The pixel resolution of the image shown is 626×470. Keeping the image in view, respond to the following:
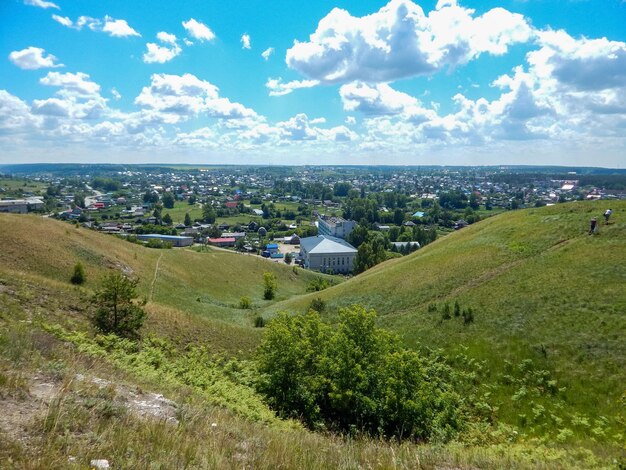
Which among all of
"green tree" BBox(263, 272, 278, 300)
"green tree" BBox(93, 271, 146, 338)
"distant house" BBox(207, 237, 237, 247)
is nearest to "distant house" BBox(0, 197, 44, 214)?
"distant house" BBox(207, 237, 237, 247)

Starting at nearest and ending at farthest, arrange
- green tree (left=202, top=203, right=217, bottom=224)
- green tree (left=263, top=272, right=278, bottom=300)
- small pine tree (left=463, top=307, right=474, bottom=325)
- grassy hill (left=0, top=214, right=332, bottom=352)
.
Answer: small pine tree (left=463, top=307, right=474, bottom=325), grassy hill (left=0, top=214, right=332, bottom=352), green tree (left=263, top=272, right=278, bottom=300), green tree (left=202, top=203, right=217, bottom=224)

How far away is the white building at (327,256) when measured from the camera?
116 m

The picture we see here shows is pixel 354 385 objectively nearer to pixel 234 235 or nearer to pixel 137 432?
pixel 137 432

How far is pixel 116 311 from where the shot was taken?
73.2 ft

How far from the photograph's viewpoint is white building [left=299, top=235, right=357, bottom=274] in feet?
381

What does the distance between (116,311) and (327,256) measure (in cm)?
9557

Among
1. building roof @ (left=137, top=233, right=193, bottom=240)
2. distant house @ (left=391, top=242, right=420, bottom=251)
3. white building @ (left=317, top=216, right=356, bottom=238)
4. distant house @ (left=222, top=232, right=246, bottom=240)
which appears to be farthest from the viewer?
white building @ (left=317, top=216, right=356, bottom=238)

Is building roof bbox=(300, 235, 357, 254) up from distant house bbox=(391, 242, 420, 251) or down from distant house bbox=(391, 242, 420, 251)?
up

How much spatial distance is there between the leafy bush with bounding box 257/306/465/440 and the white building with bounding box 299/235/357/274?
95.2 meters

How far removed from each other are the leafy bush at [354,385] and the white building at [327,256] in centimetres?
9525

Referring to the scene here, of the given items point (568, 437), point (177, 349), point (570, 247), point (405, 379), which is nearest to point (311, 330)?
point (405, 379)

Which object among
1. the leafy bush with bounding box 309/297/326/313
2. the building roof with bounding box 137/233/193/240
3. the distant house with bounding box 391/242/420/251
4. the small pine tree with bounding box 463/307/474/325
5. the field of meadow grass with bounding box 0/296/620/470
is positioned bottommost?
the distant house with bounding box 391/242/420/251

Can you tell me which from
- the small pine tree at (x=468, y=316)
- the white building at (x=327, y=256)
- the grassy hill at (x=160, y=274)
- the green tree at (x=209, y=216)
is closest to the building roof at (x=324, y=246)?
the white building at (x=327, y=256)

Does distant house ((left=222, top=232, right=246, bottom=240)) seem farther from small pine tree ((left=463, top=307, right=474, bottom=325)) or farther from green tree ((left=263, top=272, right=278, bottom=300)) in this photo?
small pine tree ((left=463, top=307, right=474, bottom=325))
